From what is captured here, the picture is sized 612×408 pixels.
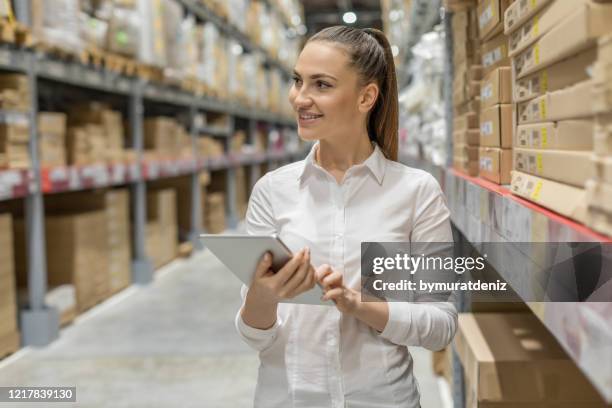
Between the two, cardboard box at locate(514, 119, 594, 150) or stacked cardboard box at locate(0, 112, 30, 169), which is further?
Answer: stacked cardboard box at locate(0, 112, 30, 169)

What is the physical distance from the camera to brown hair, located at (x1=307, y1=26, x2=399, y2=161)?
1.36 meters

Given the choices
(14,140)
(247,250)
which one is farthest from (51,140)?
(247,250)

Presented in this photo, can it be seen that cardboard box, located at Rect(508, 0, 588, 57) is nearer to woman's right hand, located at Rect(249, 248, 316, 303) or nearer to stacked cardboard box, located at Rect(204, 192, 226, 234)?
woman's right hand, located at Rect(249, 248, 316, 303)

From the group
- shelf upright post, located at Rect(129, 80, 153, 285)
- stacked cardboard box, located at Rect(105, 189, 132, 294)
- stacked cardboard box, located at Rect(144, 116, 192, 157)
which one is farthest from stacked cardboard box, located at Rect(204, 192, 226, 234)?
stacked cardboard box, located at Rect(105, 189, 132, 294)

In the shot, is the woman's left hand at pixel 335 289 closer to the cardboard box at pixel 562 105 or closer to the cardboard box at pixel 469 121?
the cardboard box at pixel 562 105

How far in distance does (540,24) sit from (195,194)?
6.36 meters

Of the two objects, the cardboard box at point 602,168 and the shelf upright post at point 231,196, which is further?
the shelf upright post at point 231,196

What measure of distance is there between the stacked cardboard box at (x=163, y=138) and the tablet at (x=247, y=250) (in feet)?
Result: 15.9

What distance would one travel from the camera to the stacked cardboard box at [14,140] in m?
3.40

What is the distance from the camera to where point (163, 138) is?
618cm

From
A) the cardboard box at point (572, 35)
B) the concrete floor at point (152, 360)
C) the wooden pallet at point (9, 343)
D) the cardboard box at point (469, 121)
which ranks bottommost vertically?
the concrete floor at point (152, 360)

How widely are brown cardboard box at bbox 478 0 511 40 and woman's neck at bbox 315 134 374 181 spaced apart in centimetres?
42

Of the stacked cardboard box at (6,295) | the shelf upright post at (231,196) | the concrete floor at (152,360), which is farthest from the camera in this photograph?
the shelf upright post at (231,196)

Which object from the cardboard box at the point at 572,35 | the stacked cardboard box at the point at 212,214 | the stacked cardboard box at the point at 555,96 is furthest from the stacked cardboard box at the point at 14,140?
the stacked cardboard box at the point at 212,214
